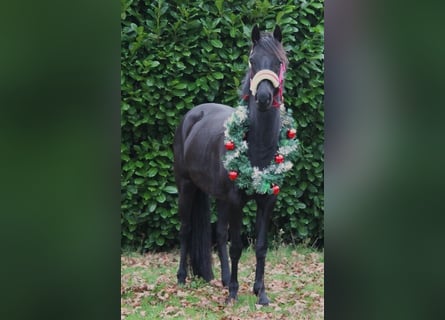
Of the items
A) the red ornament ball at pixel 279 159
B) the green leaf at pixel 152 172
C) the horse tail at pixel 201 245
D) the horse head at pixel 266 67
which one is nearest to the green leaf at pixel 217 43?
the green leaf at pixel 152 172

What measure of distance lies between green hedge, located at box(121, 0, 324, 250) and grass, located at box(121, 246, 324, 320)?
0.43 meters

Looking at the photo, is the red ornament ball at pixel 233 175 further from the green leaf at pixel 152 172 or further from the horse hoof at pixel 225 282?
the green leaf at pixel 152 172

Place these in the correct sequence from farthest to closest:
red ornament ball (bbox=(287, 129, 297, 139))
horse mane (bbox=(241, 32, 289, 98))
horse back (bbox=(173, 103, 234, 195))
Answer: horse back (bbox=(173, 103, 234, 195)) < red ornament ball (bbox=(287, 129, 297, 139)) < horse mane (bbox=(241, 32, 289, 98))

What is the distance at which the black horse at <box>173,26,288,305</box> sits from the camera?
374cm

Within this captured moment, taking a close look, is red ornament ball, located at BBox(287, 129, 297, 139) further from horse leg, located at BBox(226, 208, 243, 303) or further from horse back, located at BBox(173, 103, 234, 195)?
horse leg, located at BBox(226, 208, 243, 303)

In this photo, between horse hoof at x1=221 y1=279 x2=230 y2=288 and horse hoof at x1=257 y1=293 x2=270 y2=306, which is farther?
horse hoof at x1=221 y1=279 x2=230 y2=288

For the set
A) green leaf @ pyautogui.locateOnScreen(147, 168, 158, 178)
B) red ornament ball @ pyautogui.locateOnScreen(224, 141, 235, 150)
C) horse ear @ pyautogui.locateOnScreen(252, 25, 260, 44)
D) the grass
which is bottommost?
the grass

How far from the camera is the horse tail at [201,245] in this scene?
4992 millimetres

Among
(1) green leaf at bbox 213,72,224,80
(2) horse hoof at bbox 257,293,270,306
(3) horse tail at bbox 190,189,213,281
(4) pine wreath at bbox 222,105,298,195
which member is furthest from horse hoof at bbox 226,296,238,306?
(1) green leaf at bbox 213,72,224,80

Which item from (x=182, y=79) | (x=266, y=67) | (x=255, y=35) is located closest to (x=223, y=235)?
(x=266, y=67)
